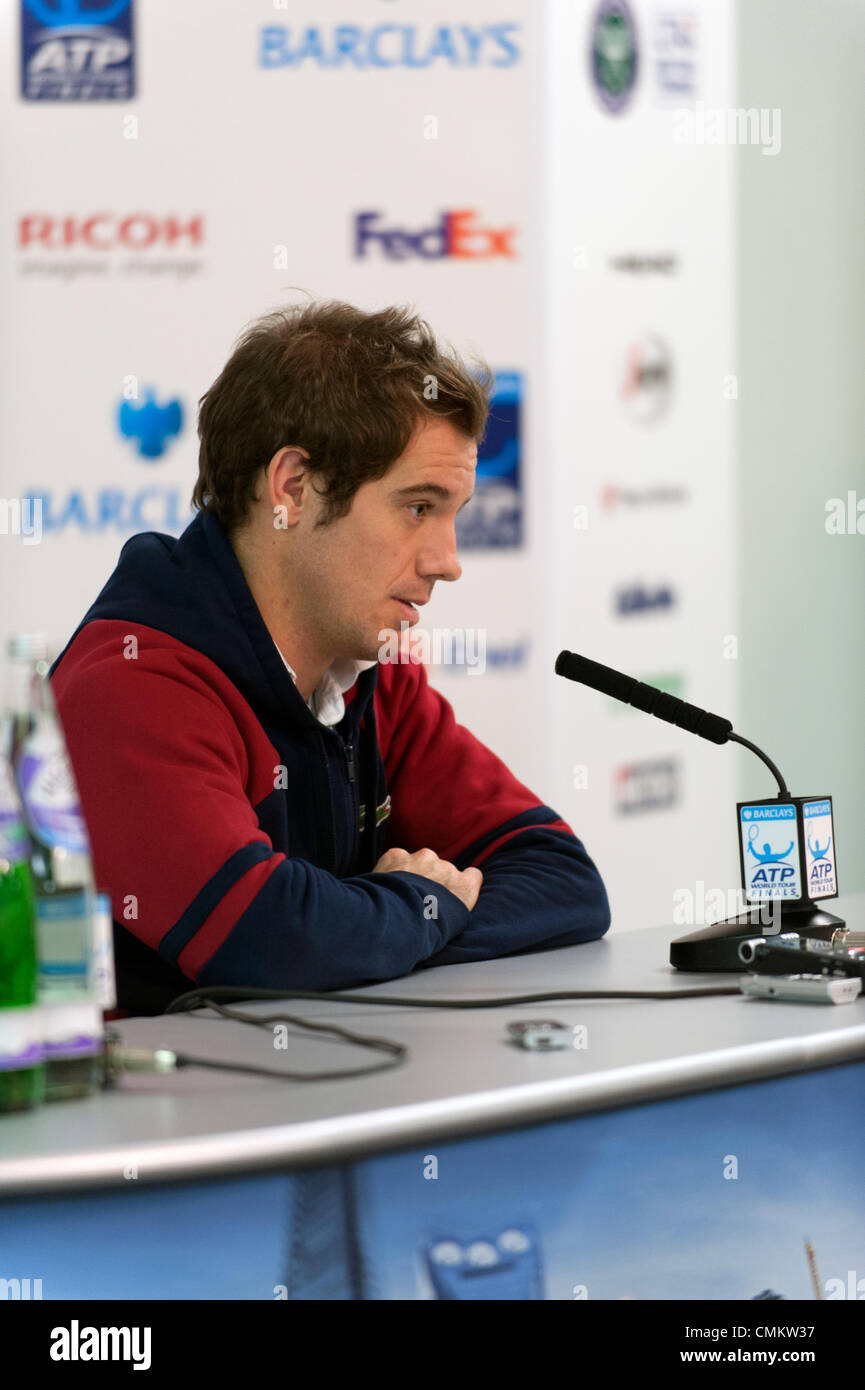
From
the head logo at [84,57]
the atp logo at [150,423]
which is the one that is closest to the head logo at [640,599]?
the atp logo at [150,423]

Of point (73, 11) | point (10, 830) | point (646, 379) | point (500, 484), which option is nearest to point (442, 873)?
point (10, 830)

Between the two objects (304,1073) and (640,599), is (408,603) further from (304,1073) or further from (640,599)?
(640,599)

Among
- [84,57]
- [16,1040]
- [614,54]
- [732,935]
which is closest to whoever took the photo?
[16,1040]

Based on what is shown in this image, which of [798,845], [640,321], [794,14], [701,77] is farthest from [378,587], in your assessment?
[794,14]

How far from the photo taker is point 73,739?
1615 millimetres

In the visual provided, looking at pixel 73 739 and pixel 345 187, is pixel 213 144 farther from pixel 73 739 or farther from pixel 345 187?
pixel 73 739

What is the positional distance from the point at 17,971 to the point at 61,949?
34mm

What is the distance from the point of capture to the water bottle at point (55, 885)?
1098 millimetres

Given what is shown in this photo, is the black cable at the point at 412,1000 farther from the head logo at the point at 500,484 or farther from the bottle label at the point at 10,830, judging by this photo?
the head logo at the point at 500,484

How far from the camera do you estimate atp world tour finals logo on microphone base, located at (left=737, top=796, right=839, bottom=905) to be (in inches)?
63.1

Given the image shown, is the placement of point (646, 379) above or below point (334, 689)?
above

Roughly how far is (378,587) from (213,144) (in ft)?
6.71

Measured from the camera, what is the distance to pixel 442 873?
177 cm

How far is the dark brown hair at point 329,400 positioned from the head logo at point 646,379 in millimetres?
1973
